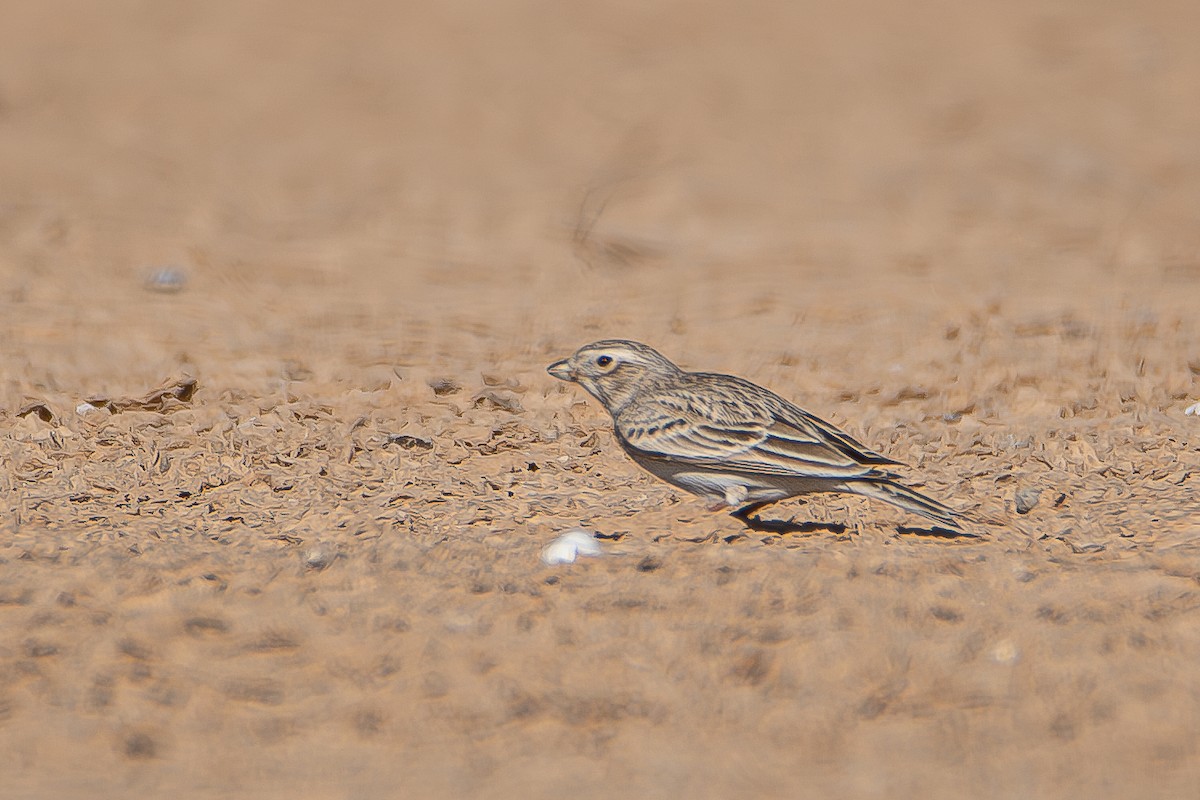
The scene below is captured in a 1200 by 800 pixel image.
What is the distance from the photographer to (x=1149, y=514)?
653 centimetres

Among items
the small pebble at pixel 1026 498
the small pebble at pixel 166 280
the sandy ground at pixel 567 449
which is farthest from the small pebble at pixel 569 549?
the small pebble at pixel 166 280

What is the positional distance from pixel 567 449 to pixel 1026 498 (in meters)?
2.28

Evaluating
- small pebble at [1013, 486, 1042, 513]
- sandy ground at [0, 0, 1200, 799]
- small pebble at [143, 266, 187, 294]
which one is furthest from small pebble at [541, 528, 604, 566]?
small pebble at [143, 266, 187, 294]

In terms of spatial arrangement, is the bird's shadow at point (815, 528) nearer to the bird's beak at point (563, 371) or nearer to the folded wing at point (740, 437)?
the folded wing at point (740, 437)

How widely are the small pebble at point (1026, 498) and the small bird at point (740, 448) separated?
44 centimetres

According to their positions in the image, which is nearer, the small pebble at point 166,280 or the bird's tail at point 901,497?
the bird's tail at point 901,497

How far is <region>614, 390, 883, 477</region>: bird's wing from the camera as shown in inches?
242

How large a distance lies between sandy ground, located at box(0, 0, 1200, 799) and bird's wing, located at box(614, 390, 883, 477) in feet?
1.09

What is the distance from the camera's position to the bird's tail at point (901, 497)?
5984 millimetres

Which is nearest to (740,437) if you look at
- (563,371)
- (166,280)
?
(563,371)

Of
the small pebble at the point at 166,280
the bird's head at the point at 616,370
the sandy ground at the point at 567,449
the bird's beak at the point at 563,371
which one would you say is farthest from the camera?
the small pebble at the point at 166,280

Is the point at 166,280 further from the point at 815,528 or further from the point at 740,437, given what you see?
the point at 815,528

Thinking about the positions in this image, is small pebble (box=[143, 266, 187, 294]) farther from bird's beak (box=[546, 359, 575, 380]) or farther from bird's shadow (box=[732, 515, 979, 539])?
bird's shadow (box=[732, 515, 979, 539])

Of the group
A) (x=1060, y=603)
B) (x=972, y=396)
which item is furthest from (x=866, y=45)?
(x=1060, y=603)
